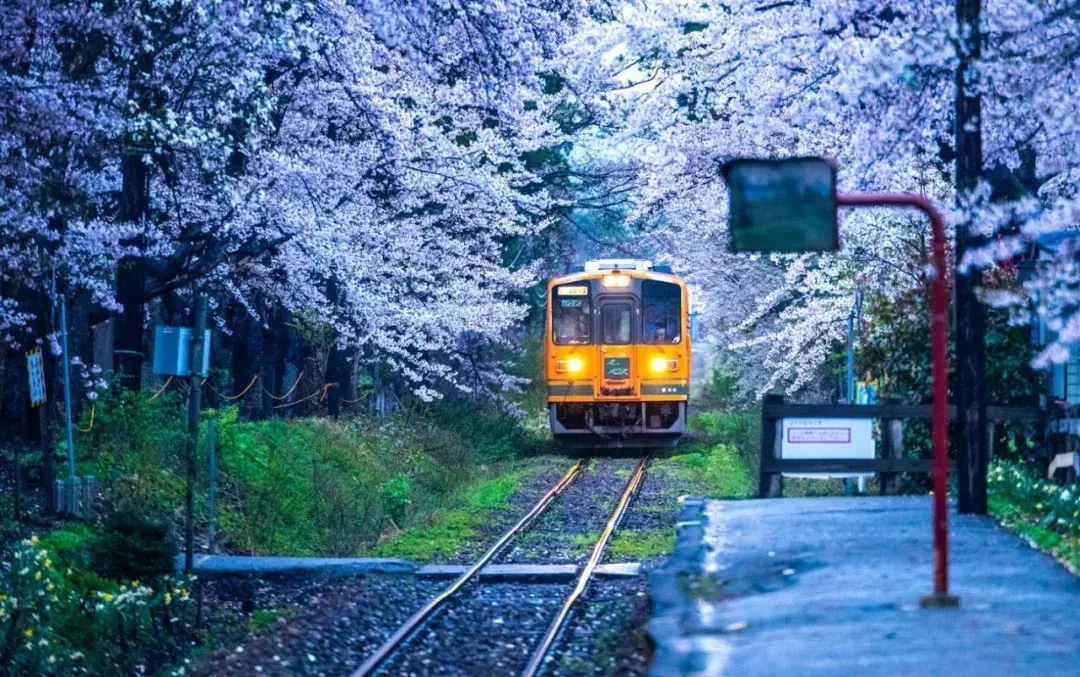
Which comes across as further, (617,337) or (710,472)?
(617,337)

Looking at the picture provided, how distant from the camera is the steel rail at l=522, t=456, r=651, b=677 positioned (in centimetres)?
955

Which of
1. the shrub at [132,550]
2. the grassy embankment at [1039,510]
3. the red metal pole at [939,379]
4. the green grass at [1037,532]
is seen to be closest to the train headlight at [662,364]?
the grassy embankment at [1039,510]

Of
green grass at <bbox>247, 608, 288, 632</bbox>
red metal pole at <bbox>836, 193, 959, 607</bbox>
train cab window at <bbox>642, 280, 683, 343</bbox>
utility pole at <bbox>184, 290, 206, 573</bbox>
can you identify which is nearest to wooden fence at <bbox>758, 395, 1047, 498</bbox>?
green grass at <bbox>247, 608, 288, 632</bbox>

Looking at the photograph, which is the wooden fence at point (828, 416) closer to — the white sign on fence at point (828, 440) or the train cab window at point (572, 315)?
the white sign on fence at point (828, 440)

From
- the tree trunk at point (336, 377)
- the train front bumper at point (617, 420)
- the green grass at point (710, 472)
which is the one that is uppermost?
the tree trunk at point (336, 377)

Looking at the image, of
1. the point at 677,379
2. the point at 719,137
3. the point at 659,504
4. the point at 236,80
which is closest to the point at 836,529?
the point at 236,80

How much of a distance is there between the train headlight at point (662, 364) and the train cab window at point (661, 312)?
13.3 inches

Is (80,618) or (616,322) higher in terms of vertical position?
(616,322)

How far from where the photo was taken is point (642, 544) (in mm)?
15633

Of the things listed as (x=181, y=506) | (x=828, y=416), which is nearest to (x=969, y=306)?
(x=828, y=416)

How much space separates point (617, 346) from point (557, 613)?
16.3 metres

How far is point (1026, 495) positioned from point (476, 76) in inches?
238

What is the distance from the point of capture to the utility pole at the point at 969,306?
38.3ft

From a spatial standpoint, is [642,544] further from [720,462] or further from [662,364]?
[662,364]
